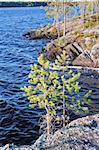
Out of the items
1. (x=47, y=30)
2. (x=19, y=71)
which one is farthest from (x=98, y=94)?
(x=47, y=30)

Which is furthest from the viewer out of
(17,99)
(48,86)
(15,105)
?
(17,99)

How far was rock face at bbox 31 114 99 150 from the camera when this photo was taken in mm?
10303

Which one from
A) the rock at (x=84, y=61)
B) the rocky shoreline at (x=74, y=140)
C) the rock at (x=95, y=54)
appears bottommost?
the rock at (x=84, y=61)

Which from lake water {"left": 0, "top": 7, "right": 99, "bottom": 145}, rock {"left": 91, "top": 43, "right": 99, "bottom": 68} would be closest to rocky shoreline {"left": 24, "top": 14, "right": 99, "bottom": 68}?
rock {"left": 91, "top": 43, "right": 99, "bottom": 68}

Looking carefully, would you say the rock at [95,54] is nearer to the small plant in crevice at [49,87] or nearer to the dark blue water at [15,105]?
the dark blue water at [15,105]

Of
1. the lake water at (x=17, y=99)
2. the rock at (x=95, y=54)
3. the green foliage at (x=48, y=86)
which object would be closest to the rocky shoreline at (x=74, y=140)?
the green foliage at (x=48, y=86)

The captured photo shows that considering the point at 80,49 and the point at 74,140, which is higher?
the point at 74,140

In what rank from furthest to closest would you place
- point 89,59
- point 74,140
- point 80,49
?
point 80,49
point 89,59
point 74,140

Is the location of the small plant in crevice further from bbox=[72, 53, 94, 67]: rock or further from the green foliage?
bbox=[72, 53, 94, 67]: rock

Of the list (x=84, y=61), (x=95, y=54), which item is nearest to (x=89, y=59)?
(x=84, y=61)

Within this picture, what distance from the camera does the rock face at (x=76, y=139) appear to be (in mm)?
10303

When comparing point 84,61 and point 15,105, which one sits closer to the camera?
point 15,105

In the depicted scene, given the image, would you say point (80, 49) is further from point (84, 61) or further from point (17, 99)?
point (17, 99)

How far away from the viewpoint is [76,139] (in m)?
10.7
